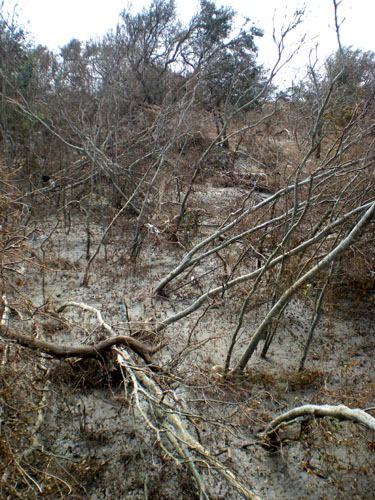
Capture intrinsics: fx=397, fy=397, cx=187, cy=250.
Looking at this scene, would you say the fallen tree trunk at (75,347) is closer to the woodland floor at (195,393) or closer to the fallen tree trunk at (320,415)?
the woodland floor at (195,393)

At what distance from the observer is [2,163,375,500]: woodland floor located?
3799 mm

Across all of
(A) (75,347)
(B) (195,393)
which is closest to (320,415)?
(B) (195,393)

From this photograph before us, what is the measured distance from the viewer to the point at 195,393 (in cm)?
499

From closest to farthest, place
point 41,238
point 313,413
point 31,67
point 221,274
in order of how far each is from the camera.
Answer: point 313,413
point 221,274
point 41,238
point 31,67

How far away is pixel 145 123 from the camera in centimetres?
1121

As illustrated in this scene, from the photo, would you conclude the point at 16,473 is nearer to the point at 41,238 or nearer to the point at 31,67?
the point at 41,238

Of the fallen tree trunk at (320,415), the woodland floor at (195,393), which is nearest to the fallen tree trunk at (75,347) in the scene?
the woodland floor at (195,393)

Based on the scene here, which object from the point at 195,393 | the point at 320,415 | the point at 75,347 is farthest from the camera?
the point at 195,393

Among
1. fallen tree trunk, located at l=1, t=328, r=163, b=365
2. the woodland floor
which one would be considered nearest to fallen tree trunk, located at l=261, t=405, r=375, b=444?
the woodland floor

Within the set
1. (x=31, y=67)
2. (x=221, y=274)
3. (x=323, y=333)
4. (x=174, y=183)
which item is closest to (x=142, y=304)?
(x=221, y=274)

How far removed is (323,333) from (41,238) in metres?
6.74

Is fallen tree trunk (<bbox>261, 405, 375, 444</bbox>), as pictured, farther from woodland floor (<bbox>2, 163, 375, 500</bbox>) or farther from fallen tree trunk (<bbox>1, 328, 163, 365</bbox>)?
fallen tree trunk (<bbox>1, 328, 163, 365</bbox>)

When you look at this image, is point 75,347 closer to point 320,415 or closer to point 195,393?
point 195,393

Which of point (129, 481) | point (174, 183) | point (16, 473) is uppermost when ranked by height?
point (174, 183)
